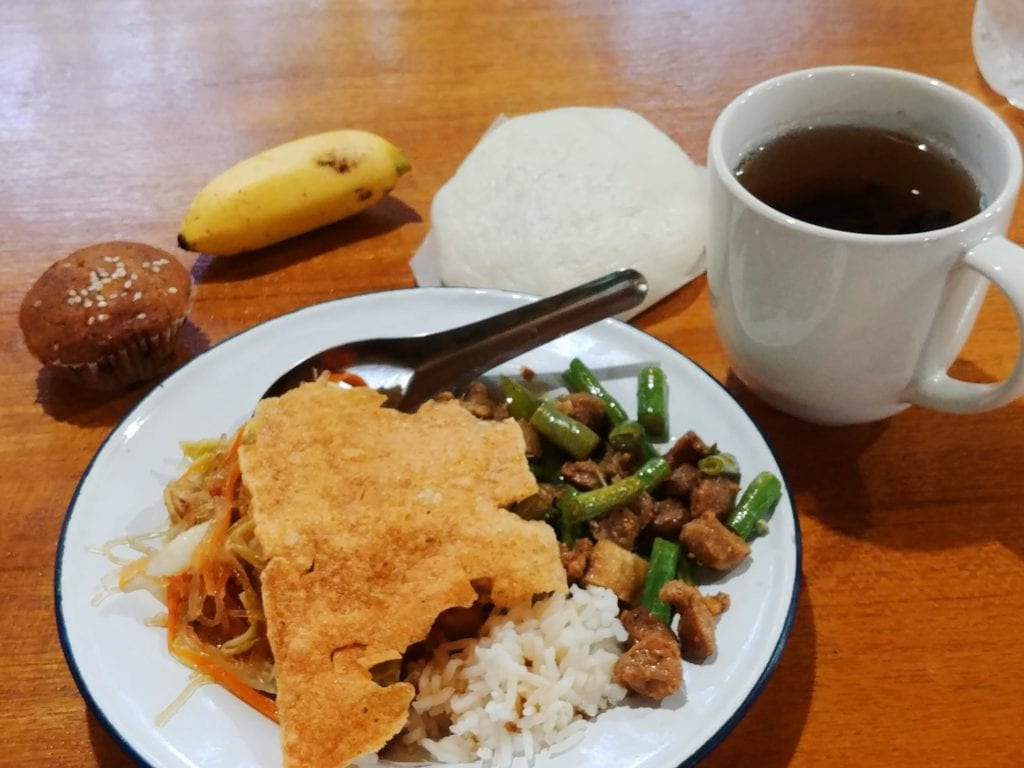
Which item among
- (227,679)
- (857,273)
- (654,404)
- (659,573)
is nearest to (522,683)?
(659,573)

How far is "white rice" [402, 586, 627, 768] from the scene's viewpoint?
3.36 ft

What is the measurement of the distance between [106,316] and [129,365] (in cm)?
10

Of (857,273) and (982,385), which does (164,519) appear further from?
(982,385)

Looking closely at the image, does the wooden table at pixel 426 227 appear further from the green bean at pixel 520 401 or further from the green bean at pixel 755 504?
the green bean at pixel 520 401

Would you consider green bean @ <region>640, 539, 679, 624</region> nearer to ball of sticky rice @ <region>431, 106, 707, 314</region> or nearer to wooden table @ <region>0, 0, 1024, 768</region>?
wooden table @ <region>0, 0, 1024, 768</region>

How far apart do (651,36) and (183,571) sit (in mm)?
1997

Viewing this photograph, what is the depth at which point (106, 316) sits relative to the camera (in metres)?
1.50

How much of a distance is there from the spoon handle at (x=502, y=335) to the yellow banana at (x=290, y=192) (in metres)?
0.56

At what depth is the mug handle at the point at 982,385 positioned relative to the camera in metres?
1.07

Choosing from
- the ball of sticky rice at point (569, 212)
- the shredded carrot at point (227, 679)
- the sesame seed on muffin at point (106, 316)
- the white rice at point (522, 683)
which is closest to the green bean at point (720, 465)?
the white rice at point (522, 683)

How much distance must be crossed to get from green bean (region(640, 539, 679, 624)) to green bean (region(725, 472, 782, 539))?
0.09m

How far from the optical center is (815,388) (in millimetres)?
1305

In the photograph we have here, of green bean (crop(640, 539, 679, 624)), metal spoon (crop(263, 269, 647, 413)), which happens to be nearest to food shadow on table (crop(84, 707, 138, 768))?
metal spoon (crop(263, 269, 647, 413))

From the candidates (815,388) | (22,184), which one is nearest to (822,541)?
(815,388)
